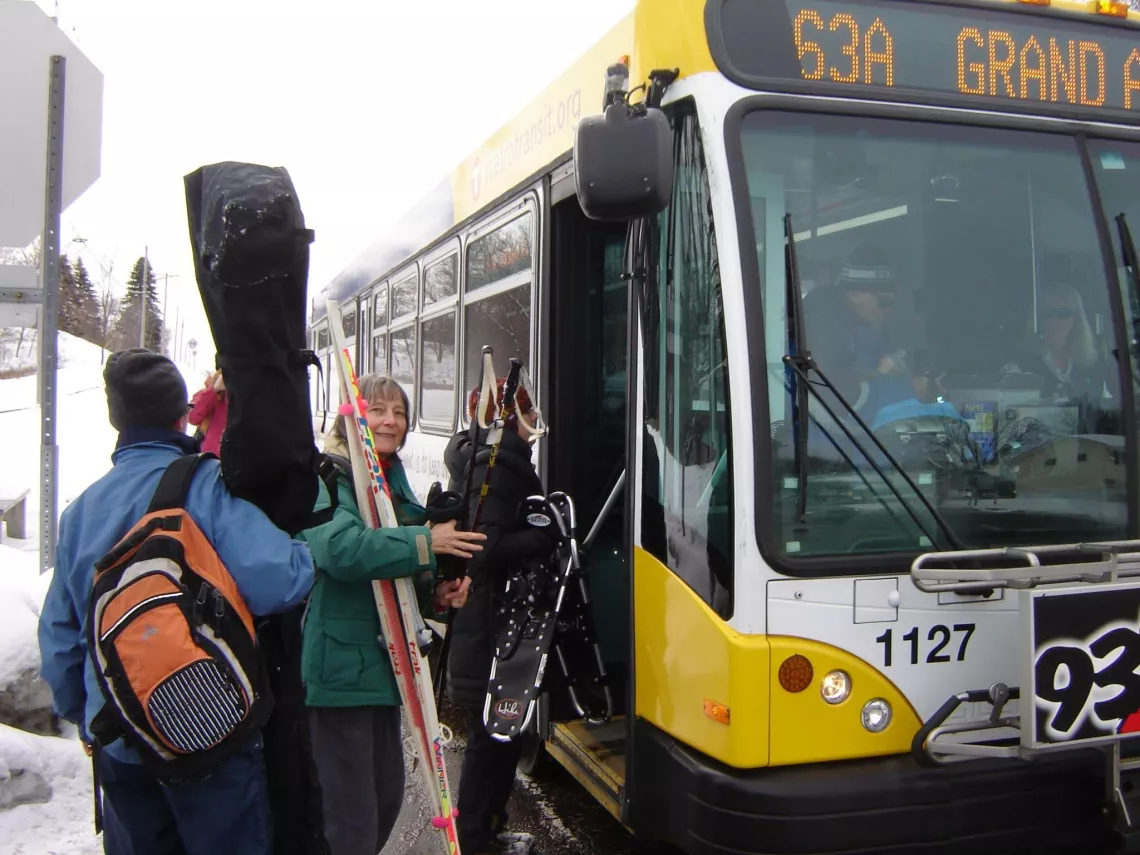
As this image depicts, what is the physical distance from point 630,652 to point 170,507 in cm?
170

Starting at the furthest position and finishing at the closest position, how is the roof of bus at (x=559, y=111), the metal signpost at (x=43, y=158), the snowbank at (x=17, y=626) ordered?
the snowbank at (x=17, y=626) < the metal signpost at (x=43, y=158) < the roof of bus at (x=559, y=111)

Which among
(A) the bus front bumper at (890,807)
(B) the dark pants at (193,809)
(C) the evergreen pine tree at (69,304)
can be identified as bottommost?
(A) the bus front bumper at (890,807)

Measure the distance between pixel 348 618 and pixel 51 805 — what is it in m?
2.01

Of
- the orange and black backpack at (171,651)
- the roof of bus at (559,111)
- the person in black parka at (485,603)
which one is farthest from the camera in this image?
the person in black parka at (485,603)

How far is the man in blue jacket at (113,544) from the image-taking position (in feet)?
7.60

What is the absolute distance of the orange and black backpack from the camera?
6.97 ft

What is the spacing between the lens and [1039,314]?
10.6 ft

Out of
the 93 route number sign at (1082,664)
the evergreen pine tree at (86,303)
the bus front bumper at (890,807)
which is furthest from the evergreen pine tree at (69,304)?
the 93 route number sign at (1082,664)

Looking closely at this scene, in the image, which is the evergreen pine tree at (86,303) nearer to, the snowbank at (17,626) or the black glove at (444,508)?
the snowbank at (17,626)

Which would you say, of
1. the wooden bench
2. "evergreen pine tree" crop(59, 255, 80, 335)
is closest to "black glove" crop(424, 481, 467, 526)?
the wooden bench

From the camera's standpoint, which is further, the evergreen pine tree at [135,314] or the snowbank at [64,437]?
the evergreen pine tree at [135,314]

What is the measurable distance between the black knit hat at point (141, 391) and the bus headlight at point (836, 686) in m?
Answer: 1.84

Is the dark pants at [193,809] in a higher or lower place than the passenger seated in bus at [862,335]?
lower

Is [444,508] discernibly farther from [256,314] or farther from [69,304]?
[69,304]
